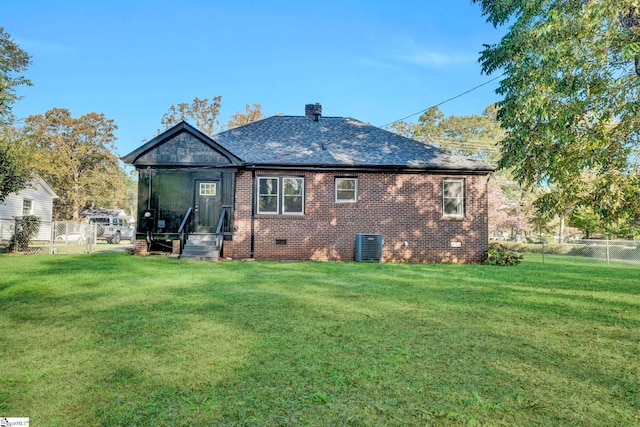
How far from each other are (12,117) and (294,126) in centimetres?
1196

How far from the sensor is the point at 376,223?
1480cm

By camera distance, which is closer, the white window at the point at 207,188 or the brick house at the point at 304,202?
the brick house at the point at 304,202

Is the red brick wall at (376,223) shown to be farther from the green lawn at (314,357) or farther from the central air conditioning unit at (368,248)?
the green lawn at (314,357)

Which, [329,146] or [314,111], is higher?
[314,111]

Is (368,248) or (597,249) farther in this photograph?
(597,249)

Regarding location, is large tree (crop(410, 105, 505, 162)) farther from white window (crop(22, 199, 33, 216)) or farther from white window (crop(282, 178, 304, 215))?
white window (crop(22, 199, 33, 216))

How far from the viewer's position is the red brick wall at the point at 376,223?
14.5 m

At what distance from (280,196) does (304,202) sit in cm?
93

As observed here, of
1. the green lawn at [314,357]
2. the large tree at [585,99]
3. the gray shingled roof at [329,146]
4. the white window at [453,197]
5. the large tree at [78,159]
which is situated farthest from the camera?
the large tree at [78,159]

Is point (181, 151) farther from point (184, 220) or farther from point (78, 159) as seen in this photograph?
point (78, 159)

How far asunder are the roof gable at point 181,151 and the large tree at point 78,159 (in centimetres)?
2857

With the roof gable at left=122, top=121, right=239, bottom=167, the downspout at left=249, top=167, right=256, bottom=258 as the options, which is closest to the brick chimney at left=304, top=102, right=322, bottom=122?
the downspout at left=249, top=167, right=256, bottom=258

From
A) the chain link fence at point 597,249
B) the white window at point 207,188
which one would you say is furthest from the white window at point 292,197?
the chain link fence at point 597,249

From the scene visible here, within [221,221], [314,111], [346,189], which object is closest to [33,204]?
[221,221]
